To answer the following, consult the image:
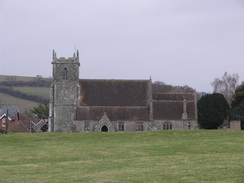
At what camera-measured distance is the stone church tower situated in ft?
218

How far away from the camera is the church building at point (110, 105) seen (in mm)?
64812

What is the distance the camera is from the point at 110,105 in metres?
66.8

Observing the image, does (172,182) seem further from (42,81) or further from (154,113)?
(42,81)

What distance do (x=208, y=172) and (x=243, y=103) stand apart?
1893 inches

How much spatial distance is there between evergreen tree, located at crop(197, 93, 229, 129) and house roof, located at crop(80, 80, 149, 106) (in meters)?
9.59

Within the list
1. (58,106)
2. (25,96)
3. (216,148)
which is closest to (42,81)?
(25,96)

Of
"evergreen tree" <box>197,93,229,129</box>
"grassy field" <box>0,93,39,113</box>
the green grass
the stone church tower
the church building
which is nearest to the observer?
the church building

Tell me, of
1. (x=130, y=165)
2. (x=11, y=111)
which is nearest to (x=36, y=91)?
(x=11, y=111)

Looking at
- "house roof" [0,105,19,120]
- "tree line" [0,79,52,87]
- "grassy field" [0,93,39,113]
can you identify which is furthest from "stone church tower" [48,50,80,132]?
"tree line" [0,79,52,87]

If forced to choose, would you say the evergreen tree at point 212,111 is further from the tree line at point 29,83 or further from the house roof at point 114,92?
the tree line at point 29,83

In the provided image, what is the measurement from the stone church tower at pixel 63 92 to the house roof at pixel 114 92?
158 cm

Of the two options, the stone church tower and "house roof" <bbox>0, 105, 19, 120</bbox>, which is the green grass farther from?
the stone church tower

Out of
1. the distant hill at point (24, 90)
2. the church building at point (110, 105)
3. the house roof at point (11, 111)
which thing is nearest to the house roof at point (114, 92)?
the church building at point (110, 105)

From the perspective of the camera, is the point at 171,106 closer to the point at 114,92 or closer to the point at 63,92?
the point at 114,92
